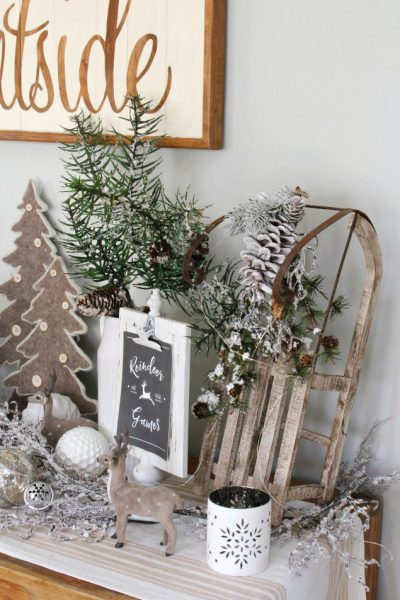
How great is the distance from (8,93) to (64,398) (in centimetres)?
56

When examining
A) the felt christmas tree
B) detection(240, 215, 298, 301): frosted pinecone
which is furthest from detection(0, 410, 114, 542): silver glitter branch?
detection(240, 215, 298, 301): frosted pinecone

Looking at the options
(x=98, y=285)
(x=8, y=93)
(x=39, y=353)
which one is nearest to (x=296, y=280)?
(x=98, y=285)

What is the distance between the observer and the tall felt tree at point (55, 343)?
4.61ft

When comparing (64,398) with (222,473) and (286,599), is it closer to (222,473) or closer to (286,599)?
(222,473)

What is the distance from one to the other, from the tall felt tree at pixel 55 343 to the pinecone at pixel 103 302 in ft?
0.49

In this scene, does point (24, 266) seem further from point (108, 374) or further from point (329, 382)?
point (329, 382)

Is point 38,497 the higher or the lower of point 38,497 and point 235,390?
the lower

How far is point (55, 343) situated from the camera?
143 cm

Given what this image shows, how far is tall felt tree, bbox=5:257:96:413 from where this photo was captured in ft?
4.61

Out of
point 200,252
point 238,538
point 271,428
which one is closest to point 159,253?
point 200,252

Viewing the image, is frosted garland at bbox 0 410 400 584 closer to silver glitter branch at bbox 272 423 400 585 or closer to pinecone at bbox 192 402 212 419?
silver glitter branch at bbox 272 423 400 585

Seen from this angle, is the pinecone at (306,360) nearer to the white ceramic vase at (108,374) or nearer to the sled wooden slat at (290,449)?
the sled wooden slat at (290,449)

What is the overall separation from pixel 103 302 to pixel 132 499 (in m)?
0.33

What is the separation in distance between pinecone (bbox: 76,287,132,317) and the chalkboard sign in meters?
0.07
